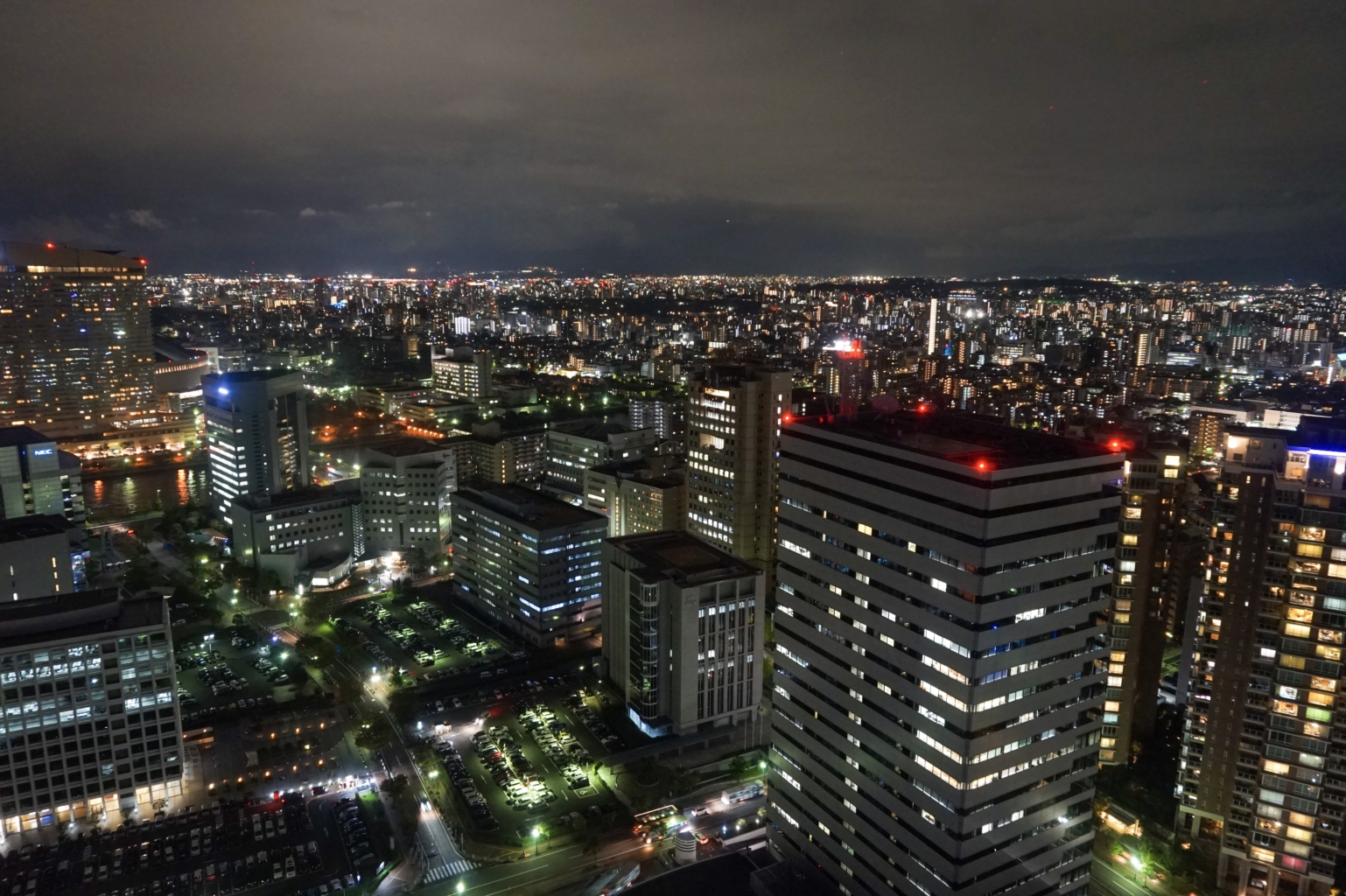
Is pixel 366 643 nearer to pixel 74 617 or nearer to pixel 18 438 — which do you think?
pixel 74 617

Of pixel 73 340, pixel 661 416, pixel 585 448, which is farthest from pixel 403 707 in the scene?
pixel 73 340

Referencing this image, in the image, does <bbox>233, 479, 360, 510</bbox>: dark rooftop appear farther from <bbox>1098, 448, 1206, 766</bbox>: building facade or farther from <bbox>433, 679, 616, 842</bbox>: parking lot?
<bbox>1098, 448, 1206, 766</bbox>: building facade

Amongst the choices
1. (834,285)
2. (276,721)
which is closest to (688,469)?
(276,721)

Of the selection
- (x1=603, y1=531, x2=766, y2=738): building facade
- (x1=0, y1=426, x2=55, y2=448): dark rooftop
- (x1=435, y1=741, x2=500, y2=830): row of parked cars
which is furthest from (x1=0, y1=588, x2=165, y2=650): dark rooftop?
(x1=0, y1=426, x2=55, y2=448): dark rooftop

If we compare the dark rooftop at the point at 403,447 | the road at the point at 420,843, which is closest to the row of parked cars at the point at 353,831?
the road at the point at 420,843

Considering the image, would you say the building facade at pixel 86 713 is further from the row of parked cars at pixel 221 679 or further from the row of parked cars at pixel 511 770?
the row of parked cars at pixel 511 770

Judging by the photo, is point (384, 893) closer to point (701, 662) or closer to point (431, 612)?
point (701, 662)

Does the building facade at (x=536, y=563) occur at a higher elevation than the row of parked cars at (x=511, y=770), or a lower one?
higher
